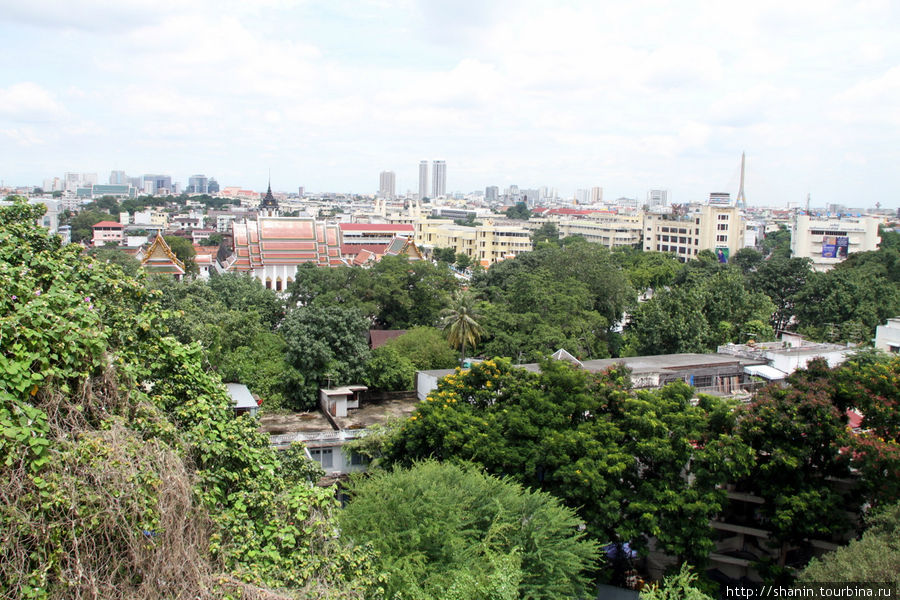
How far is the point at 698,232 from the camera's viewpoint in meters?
62.4

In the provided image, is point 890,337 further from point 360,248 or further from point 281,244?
point 360,248

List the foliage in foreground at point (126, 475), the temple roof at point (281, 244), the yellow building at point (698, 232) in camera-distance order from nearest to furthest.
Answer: the foliage in foreground at point (126, 475), the temple roof at point (281, 244), the yellow building at point (698, 232)

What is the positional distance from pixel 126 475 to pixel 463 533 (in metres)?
5.47

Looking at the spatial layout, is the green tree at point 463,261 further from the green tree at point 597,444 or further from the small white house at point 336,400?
the green tree at point 597,444

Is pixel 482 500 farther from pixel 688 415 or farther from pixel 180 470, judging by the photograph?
pixel 180 470

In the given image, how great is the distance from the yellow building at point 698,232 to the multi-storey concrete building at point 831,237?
5.21 metres

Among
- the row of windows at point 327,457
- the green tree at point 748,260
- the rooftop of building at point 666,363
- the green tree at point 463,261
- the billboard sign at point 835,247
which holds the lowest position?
the row of windows at point 327,457

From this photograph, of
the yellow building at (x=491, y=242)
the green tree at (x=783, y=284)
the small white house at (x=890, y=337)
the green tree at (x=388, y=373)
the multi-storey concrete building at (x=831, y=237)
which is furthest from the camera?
the yellow building at (x=491, y=242)

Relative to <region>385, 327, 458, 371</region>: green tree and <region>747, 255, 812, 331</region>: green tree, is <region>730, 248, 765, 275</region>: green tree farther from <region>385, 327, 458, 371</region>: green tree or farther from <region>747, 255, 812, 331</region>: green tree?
<region>385, 327, 458, 371</region>: green tree

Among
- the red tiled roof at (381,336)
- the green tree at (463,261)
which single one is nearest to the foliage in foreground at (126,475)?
the red tiled roof at (381,336)

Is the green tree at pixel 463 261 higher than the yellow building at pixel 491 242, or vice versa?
the yellow building at pixel 491 242

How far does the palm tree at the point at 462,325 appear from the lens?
23578 millimetres

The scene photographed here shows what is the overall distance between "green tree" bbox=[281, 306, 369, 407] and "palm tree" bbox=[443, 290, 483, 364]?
11.3 feet

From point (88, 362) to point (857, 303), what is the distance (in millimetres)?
32286
